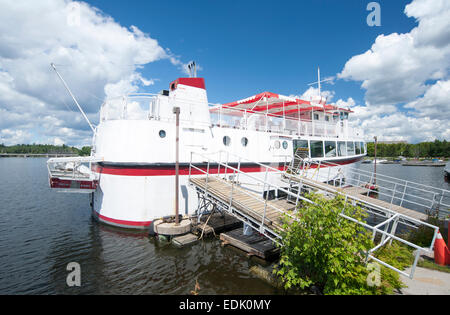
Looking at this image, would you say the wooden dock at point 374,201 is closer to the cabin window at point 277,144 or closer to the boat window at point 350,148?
the cabin window at point 277,144

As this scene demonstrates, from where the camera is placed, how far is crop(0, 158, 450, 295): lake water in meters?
6.53

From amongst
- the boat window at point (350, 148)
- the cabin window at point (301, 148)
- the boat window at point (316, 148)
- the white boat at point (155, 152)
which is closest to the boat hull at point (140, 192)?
the white boat at point (155, 152)

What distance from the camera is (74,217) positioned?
13352mm

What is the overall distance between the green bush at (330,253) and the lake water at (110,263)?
152cm

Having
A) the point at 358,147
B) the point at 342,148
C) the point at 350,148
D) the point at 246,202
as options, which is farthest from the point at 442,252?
the point at 358,147

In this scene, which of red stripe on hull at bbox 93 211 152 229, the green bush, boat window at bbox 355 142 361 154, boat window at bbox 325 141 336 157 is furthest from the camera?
boat window at bbox 355 142 361 154

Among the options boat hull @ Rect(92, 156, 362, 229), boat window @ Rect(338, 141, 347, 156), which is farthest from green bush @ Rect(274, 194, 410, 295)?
boat window @ Rect(338, 141, 347, 156)

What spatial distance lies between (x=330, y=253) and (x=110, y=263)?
7.41 m

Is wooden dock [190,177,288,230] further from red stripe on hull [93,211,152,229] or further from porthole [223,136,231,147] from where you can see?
red stripe on hull [93,211,152,229]

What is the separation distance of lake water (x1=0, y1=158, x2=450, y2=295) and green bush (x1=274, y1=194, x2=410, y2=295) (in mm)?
1521

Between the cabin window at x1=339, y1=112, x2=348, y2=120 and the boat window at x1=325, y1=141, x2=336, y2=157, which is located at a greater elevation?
the cabin window at x1=339, y1=112, x2=348, y2=120

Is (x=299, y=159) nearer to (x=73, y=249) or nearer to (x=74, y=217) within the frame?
(x=73, y=249)

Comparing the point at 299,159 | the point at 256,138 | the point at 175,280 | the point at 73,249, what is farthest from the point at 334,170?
the point at 73,249
